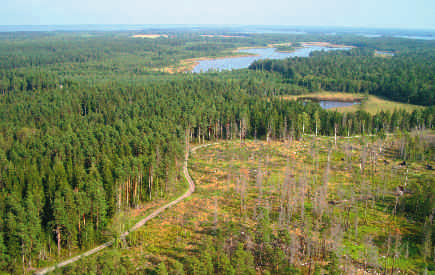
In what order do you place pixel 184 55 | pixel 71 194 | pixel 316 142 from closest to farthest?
pixel 71 194, pixel 316 142, pixel 184 55

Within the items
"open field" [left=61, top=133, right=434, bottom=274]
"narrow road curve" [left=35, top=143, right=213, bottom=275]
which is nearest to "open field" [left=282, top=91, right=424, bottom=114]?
"open field" [left=61, top=133, right=434, bottom=274]

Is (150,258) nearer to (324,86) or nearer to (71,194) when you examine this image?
(71,194)

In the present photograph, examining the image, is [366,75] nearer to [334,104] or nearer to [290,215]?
[334,104]

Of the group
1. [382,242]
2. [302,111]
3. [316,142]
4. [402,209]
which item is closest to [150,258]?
[382,242]

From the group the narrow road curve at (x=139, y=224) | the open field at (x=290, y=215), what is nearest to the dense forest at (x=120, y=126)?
the narrow road curve at (x=139, y=224)

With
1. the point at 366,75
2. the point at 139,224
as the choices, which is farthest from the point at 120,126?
the point at 366,75

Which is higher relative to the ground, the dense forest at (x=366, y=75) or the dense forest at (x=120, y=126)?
the dense forest at (x=366, y=75)

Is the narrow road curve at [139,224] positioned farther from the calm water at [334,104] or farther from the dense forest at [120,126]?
the calm water at [334,104]
